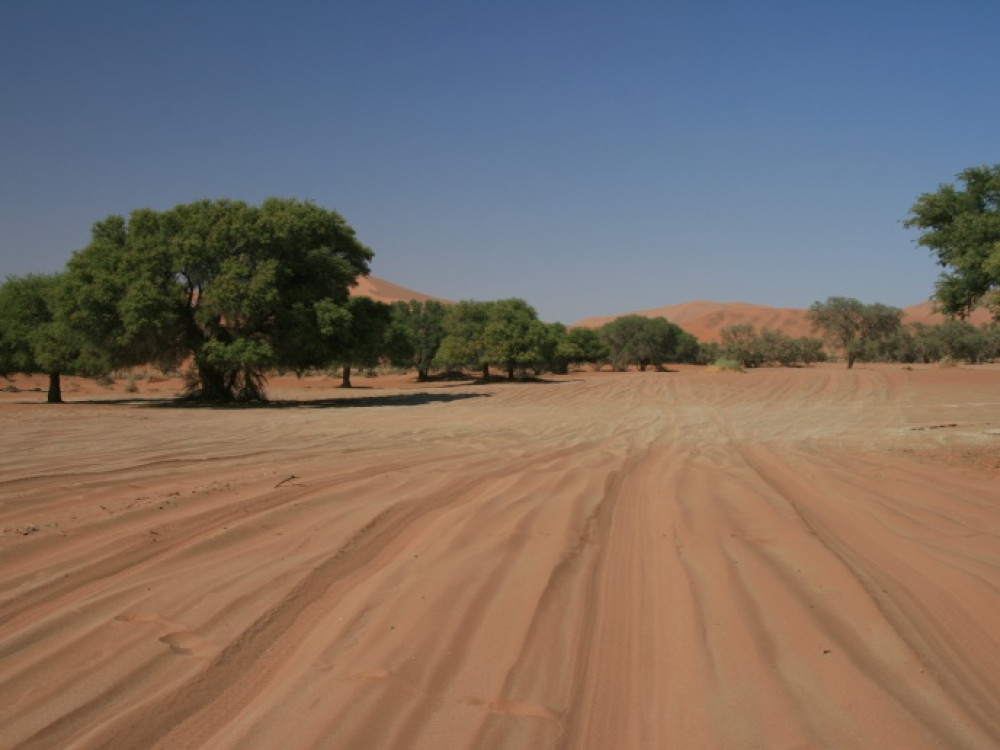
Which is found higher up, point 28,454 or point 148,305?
point 148,305

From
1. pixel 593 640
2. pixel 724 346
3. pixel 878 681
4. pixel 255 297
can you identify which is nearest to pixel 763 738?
pixel 878 681

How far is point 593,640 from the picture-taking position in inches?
121

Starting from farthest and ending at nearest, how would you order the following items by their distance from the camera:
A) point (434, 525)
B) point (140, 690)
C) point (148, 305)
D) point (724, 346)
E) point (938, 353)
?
1. point (724, 346)
2. point (938, 353)
3. point (148, 305)
4. point (434, 525)
5. point (140, 690)

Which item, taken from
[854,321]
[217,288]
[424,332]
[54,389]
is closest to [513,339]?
[424,332]

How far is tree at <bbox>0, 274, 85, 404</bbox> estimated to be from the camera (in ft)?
74.5

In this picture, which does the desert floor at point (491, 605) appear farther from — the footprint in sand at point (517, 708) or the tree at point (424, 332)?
the tree at point (424, 332)

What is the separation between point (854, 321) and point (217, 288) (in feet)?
155

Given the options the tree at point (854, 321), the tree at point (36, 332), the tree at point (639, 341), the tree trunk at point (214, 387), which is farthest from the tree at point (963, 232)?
the tree at point (639, 341)

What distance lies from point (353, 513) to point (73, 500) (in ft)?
7.38

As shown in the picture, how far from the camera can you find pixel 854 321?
51031 mm

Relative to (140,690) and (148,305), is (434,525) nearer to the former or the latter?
(140,690)

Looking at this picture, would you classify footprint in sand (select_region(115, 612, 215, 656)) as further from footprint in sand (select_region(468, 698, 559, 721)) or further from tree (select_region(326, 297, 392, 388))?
tree (select_region(326, 297, 392, 388))

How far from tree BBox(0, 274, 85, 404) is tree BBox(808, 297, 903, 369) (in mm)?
49204

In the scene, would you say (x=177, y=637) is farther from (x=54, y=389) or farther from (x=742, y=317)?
(x=742, y=317)
